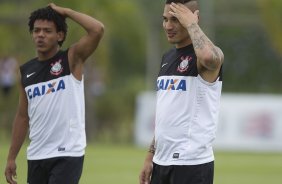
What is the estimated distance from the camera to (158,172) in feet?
29.0

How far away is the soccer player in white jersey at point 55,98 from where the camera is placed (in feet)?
31.7

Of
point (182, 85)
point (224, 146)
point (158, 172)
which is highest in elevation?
point (182, 85)

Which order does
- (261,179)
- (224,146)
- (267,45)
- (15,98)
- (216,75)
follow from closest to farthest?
(216,75) < (261,179) < (224,146) < (15,98) < (267,45)

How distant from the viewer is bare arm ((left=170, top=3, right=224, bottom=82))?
8.36m

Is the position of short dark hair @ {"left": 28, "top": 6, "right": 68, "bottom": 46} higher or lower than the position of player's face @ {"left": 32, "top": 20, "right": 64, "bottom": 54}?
higher

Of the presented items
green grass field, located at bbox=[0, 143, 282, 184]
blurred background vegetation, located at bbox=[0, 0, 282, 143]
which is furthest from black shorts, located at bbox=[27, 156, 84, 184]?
blurred background vegetation, located at bbox=[0, 0, 282, 143]

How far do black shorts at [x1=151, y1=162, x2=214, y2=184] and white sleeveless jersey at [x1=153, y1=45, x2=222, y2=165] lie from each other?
0.13 ft

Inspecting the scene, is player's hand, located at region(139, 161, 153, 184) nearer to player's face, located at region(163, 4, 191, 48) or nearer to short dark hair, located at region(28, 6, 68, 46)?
player's face, located at region(163, 4, 191, 48)

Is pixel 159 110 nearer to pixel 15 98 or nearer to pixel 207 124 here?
pixel 207 124

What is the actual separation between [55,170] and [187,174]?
1506mm

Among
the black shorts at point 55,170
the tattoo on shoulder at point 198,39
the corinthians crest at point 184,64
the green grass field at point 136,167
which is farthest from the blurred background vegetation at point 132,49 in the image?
the tattoo on shoulder at point 198,39

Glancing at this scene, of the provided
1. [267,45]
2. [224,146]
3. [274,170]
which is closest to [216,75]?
[274,170]

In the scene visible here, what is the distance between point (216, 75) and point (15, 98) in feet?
102

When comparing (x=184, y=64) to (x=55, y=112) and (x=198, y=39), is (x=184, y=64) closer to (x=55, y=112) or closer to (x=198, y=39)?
(x=198, y=39)
